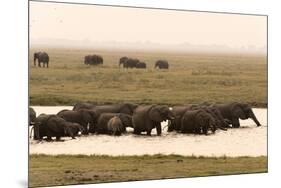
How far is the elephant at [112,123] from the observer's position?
4.22 metres

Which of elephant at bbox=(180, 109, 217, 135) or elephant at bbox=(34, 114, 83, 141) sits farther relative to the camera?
elephant at bbox=(180, 109, 217, 135)

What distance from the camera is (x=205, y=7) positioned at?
178 inches

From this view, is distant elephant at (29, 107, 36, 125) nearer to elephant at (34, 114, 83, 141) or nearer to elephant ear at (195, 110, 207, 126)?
elephant at (34, 114, 83, 141)

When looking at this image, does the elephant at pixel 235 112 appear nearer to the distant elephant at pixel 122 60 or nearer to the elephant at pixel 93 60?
the distant elephant at pixel 122 60

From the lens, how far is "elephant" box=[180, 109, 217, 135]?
441cm

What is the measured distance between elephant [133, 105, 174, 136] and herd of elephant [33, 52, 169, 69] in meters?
0.31

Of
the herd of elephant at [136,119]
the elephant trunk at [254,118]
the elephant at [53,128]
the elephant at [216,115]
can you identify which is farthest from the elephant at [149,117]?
the elephant trunk at [254,118]

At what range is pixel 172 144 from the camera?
4406 millimetres

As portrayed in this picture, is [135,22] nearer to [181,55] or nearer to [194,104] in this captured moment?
[181,55]

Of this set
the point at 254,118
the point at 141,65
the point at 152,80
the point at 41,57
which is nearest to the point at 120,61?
the point at 141,65

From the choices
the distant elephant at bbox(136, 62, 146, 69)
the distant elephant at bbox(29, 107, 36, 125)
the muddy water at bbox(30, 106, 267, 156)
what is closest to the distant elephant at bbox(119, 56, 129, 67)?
the distant elephant at bbox(136, 62, 146, 69)

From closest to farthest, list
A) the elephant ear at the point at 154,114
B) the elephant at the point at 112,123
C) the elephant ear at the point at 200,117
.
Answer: the elephant at the point at 112,123
the elephant ear at the point at 154,114
the elephant ear at the point at 200,117

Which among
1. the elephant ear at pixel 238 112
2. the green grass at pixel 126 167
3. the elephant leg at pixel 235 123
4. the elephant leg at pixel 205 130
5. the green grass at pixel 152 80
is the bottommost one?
the green grass at pixel 126 167

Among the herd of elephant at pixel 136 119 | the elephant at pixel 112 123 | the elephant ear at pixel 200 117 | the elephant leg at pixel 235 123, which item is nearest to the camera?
the herd of elephant at pixel 136 119
